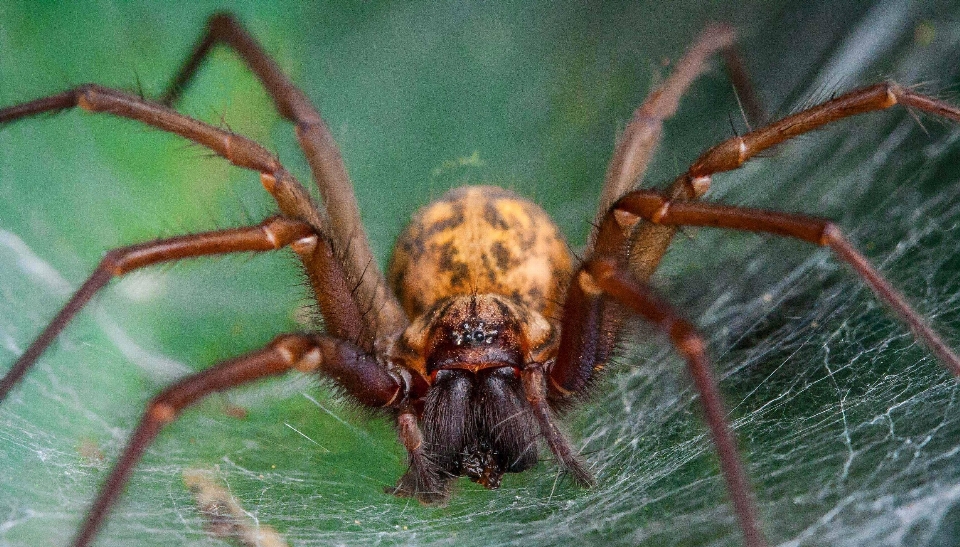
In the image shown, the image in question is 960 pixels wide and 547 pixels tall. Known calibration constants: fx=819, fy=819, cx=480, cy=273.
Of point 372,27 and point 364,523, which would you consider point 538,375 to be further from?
point 372,27

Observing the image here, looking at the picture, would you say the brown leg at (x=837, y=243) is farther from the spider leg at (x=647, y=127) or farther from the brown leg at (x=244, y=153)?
the brown leg at (x=244, y=153)

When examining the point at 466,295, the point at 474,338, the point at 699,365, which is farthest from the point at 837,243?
the point at 466,295

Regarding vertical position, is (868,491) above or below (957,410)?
below

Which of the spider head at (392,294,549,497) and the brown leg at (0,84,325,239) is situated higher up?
the brown leg at (0,84,325,239)

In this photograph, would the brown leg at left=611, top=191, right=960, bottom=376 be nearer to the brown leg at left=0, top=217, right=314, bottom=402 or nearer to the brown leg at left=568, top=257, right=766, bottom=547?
the brown leg at left=568, top=257, right=766, bottom=547

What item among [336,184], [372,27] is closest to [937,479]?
[336,184]

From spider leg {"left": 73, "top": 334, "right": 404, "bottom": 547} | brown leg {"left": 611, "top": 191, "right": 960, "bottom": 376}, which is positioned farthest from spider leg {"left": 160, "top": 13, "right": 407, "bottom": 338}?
brown leg {"left": 611, "top": 191, "right": 960, "bottom": 376}

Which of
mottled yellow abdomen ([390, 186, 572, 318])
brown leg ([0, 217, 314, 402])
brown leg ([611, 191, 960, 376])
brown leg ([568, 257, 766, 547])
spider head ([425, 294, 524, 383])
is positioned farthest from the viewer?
mottled yellow abdomen ([390, 186, 572, 318])
